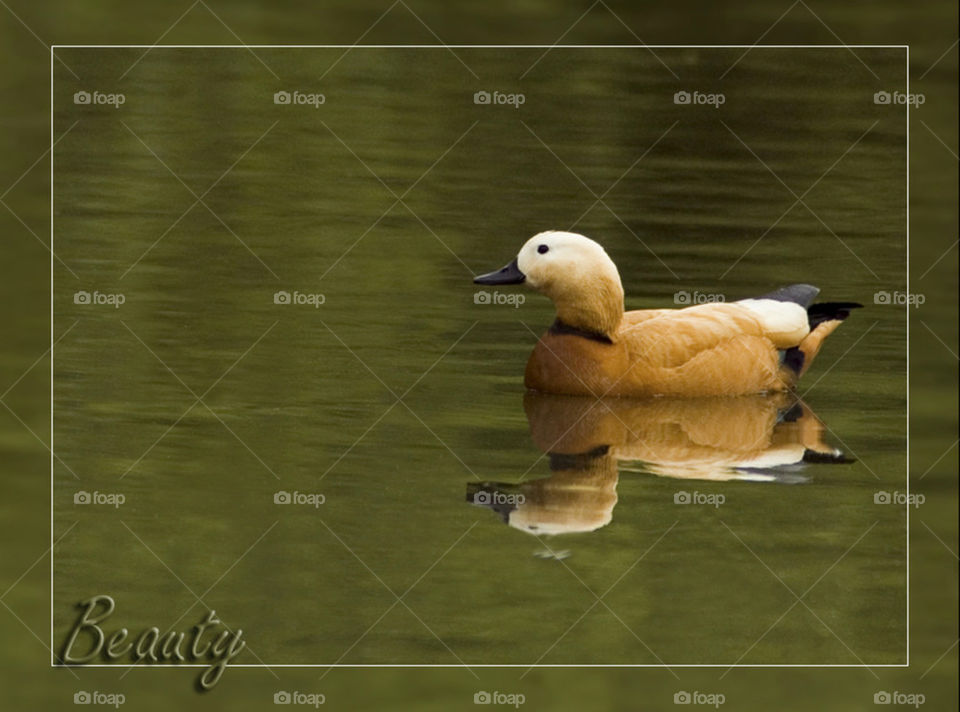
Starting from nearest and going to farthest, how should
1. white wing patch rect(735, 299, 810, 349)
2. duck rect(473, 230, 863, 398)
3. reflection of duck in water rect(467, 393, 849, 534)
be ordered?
reflection of duck in water rect(467, 393, 849, 534) < duck rect(473, 230, 863, 398) < white wing patch rect(735, 299, 810, 349)

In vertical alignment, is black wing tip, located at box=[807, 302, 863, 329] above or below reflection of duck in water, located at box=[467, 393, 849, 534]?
above

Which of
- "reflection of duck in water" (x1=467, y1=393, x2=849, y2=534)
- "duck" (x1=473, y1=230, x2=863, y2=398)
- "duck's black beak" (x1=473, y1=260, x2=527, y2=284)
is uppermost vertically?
"duck's black beak" (x1=473, y1=260, x2=527, y2=284)

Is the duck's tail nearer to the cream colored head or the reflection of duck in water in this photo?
the reflection of duck in water

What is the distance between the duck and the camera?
7.99m

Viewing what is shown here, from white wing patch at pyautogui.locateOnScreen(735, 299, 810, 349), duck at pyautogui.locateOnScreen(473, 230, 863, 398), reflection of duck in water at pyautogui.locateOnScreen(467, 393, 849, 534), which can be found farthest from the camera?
white wing patch at pyautogui.locateOnScreen(735, 299, 810, 349)

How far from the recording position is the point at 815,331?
8.11m

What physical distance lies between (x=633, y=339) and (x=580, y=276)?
28 cm

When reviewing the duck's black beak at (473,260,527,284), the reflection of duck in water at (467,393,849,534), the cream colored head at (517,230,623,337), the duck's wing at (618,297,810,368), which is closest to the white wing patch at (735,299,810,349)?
the duck's wing at (618,297,810,368)

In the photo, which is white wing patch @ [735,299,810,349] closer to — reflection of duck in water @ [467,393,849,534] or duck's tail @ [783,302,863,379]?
duck's tail @ [783,302,863,379]

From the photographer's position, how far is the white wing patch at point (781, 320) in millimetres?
8102

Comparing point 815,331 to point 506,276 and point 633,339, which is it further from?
point 506,276

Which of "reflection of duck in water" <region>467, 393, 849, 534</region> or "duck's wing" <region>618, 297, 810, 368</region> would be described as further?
"duck's wing" <region>618, 297, 810, 368</region>

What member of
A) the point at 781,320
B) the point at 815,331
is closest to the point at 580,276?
the point at 781,320

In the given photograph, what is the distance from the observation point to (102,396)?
764cm
